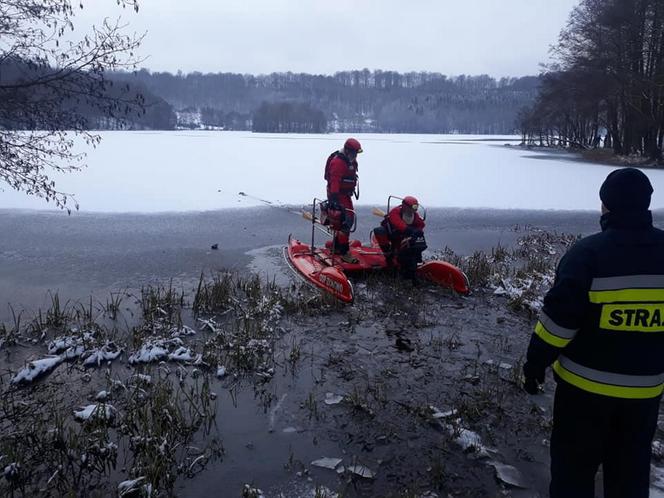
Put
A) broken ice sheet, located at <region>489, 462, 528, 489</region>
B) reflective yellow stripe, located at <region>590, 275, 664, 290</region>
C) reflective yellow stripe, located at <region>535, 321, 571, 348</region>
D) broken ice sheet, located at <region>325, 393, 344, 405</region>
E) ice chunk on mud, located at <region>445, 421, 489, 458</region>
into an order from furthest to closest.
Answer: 1. broken ice sheet, located at <region>325, 393, 344, 405</region>
2. ice chunk on mud, located at <region>445, 421, 489, 458</region>
3. broken ice sheet, located at <region>489, 462, 528, 489</region>
4. reflective yellow stripe, located at <region>535, 321, 571, 348</region>
5. reflective yellow stripe, located at <region>590, 275, 664, 290</region>

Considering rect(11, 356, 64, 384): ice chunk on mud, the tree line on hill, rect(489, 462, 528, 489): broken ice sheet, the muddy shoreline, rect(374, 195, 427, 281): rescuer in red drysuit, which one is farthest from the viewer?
the tree line on hill

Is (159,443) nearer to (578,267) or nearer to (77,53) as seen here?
(578,267)

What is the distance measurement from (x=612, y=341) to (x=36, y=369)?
4.82m

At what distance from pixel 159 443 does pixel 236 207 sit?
11.1 metres

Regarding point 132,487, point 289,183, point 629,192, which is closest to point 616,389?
point 629,192

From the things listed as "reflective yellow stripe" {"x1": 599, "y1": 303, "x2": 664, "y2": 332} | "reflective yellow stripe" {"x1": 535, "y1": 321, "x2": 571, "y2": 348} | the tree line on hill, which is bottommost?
"reflective yellow stripe" {"x1": 535, "y1": 321, "x2": 571, "y2": 348}

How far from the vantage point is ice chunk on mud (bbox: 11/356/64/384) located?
4.73m

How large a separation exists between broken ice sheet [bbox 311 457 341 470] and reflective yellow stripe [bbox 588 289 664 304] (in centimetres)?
218

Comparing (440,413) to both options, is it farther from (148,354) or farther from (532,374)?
(148,354)

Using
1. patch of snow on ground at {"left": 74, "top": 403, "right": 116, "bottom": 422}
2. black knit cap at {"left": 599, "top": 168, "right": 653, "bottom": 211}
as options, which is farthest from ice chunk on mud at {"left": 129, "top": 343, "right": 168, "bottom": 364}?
black knit cap at {"left": 599, "top": 168, "right": 653, "bottom": 211}

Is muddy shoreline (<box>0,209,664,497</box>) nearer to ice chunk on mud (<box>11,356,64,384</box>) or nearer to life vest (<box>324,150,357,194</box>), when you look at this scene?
ice chunk on mud (<box>11,356,64,384</box>)

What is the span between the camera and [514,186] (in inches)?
784

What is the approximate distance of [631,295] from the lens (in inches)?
94.3

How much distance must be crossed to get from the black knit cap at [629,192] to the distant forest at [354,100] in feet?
318
